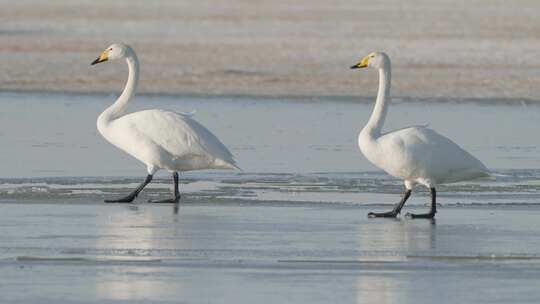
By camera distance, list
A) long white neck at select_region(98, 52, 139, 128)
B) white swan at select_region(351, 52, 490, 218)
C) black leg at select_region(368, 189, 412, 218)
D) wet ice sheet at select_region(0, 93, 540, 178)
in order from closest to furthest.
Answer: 1. black leg at select_region(368, 189, 412, 218)
2. white swan at select_region(351, 52, 490, 218)
3. long white neck at select_region(98, 52, 139, 128)
4. wet ice sheet at select_region(0, 93, 540, 178)

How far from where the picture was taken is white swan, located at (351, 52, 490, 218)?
10484 mm

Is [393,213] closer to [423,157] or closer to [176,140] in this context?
[423,157]

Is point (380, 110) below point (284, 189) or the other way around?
the other way around

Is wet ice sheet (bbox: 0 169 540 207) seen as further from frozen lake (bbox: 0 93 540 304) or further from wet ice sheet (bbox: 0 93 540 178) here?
wet ice sheet (bbox: 0 93 540 178)

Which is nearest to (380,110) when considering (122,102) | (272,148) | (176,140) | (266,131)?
(176,140)

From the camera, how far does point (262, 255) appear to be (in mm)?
8273

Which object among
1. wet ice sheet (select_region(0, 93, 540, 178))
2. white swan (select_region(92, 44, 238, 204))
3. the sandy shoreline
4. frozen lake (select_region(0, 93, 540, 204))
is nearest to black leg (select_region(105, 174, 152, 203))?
white swan (select_region(92, 44, 238, 204))

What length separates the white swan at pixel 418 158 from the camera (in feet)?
34.4

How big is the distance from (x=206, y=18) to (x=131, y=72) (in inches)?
1331

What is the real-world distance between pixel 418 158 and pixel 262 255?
98.9 inches

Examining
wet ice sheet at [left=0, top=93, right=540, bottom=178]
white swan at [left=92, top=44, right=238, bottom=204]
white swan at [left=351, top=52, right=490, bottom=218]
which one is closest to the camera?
white swan at [left=351, top=52, right=490, bottom=218]

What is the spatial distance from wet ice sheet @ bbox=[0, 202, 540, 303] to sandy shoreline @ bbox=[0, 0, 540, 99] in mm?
11721

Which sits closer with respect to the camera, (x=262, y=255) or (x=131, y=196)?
(x=262, y=255)

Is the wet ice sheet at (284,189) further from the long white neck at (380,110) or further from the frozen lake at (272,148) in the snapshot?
the long white neck at (380,110)
